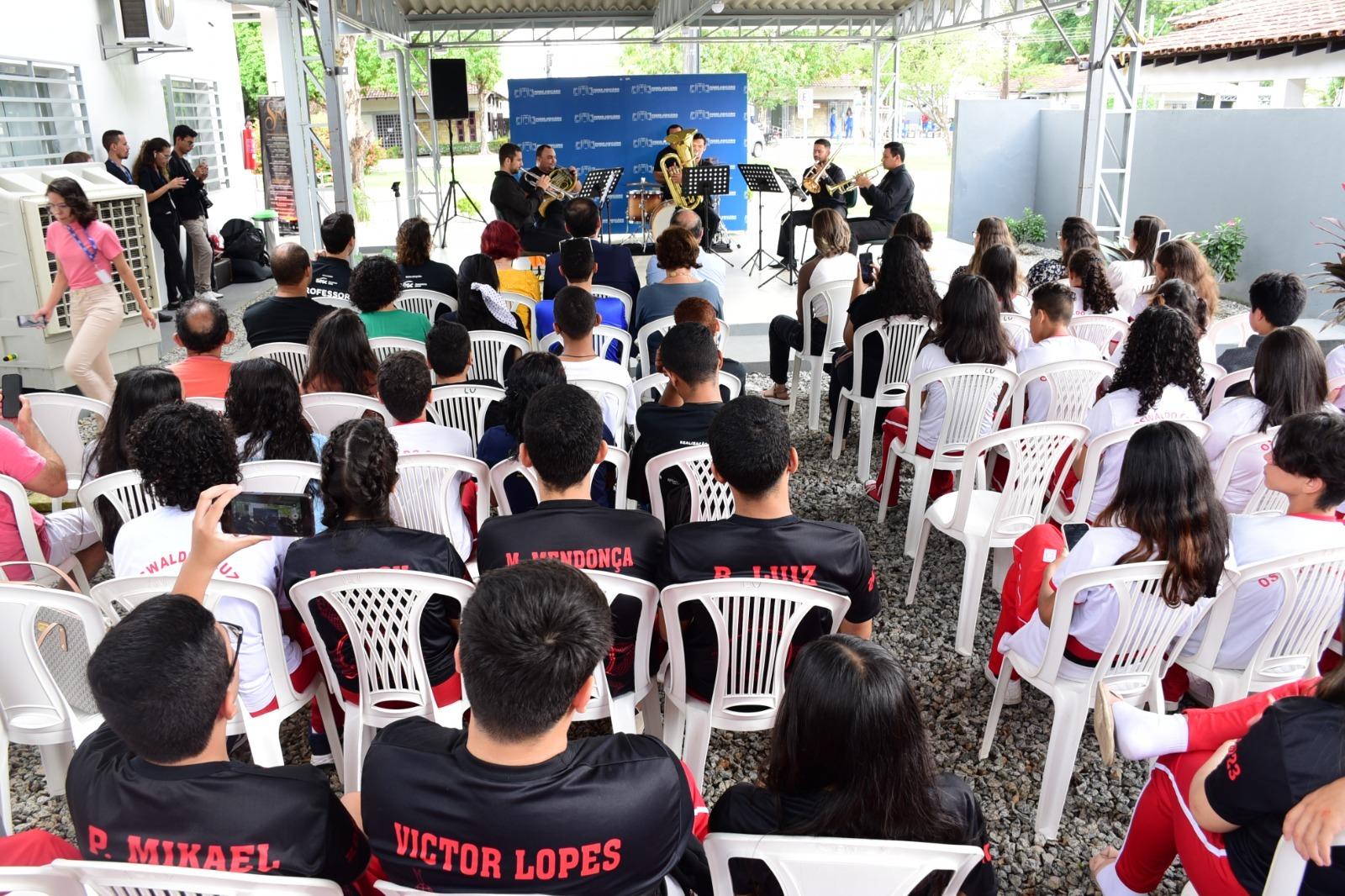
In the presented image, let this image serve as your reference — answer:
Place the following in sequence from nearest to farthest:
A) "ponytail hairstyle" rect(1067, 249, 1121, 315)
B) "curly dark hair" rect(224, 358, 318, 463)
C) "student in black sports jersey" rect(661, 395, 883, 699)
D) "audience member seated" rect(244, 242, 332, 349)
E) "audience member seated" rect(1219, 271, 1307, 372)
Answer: "student in black sports jersey" rect(661, 395, 883, 699), "curly dark hair" rect(224, 358, 318, 463), "audience member seated" rect(1219, 271, 1307, 372), "audience member seated" rect(244, 242, 332, 349), "ponytail hairstyle" rect(1067, 249, 1121, 315)

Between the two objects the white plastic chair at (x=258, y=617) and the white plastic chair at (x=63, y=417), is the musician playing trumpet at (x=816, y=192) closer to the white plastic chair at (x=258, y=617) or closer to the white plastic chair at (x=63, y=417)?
the white plastic chair at (x=63, y=417)

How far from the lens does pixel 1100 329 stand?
15.1 feet

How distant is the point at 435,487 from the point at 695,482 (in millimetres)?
821

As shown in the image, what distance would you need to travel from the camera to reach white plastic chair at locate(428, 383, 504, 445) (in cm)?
361

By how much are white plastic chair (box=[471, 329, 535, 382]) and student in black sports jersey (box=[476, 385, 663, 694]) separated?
6.76ft

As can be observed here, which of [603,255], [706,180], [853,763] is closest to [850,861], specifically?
[853,763]

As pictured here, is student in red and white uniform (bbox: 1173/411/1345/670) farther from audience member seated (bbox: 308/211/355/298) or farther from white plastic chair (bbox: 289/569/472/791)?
audience member seated (bbox: 308/211/355/298)

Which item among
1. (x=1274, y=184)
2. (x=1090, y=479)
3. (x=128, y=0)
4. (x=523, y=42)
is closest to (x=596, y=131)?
(x=523, y=42)

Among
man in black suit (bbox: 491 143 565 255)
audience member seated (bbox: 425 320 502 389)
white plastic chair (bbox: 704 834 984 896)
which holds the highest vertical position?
man in black suit (bbox: 491 143 565 255)

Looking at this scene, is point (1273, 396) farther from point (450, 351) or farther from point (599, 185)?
point (599, 185)

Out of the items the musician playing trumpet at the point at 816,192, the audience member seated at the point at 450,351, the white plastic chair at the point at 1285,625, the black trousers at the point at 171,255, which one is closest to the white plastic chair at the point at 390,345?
the audience member seated at the point at 450,351

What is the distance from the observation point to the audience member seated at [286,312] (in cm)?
448

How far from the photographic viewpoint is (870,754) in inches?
53.5

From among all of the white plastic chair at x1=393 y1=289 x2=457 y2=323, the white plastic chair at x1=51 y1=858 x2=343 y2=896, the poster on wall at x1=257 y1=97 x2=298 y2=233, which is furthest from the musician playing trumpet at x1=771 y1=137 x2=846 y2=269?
the white plastic chair at x1=51 y1=858 x2=343 y2=896
